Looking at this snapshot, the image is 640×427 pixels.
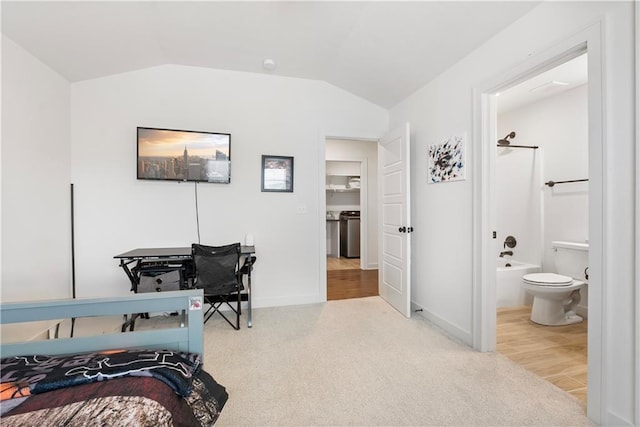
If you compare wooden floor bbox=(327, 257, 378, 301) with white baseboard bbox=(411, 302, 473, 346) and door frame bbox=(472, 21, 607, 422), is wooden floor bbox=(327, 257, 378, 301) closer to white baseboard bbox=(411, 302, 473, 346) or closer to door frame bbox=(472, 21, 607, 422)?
white baseboard bbox=(411, 302, 473, 346)

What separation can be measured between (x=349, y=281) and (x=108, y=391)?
403 cm

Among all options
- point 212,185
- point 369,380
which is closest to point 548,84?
point 369,380

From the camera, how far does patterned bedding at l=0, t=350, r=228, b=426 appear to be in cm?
81

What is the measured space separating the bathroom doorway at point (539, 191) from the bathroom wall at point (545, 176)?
10 millimetres

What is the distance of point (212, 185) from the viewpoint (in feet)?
10.9

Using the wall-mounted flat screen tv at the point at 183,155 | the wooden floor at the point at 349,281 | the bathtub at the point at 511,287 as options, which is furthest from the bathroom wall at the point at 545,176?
the wall-mounted flat screen tv at the point at 183,155

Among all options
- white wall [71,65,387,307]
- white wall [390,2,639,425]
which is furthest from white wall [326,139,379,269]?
white wall [390,2,639,425]

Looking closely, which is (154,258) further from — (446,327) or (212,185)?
(446,327)

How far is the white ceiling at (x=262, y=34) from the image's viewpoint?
6.86 feet

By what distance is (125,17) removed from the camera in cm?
225

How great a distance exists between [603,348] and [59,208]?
427 cm

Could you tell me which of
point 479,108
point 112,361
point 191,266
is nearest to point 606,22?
point 479,108

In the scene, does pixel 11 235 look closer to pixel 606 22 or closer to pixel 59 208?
pixel 59 208

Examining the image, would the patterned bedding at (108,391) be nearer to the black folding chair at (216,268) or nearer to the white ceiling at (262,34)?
the black folding chair at (216,268)
